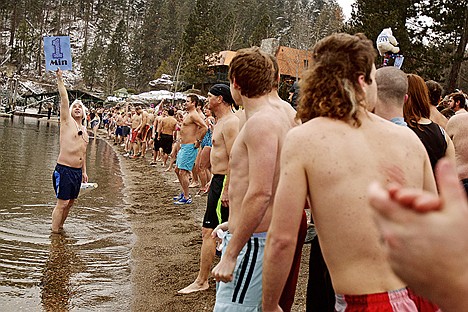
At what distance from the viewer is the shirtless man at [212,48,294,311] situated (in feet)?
9.24

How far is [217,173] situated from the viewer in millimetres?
5688

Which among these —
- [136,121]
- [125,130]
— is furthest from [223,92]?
[125,130]

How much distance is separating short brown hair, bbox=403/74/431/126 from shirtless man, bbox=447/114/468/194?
4.07 ft

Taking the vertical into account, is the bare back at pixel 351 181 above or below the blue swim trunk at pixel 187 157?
above

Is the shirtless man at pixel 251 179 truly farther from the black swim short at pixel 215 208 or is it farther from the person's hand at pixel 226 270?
the black swim short at pixel 215 208

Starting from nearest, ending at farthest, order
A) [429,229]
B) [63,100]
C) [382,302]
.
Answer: [429,229], [382,302], [63,100]

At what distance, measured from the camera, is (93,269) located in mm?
6383

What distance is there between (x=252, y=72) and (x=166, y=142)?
14107 millimetres

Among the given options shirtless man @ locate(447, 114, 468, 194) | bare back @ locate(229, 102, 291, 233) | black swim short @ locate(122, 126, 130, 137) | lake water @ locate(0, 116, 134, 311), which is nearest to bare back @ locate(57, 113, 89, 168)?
lake water @ locate(0, 116, 134, 311)

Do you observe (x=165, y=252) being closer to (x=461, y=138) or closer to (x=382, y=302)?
(x=461, y=138)

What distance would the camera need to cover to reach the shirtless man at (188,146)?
10547 mm

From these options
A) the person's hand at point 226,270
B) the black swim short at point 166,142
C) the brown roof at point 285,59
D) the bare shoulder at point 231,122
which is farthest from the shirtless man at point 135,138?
the brown roof at point 285,59

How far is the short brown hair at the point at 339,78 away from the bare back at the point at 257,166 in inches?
23.9

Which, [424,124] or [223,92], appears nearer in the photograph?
[424,124]
